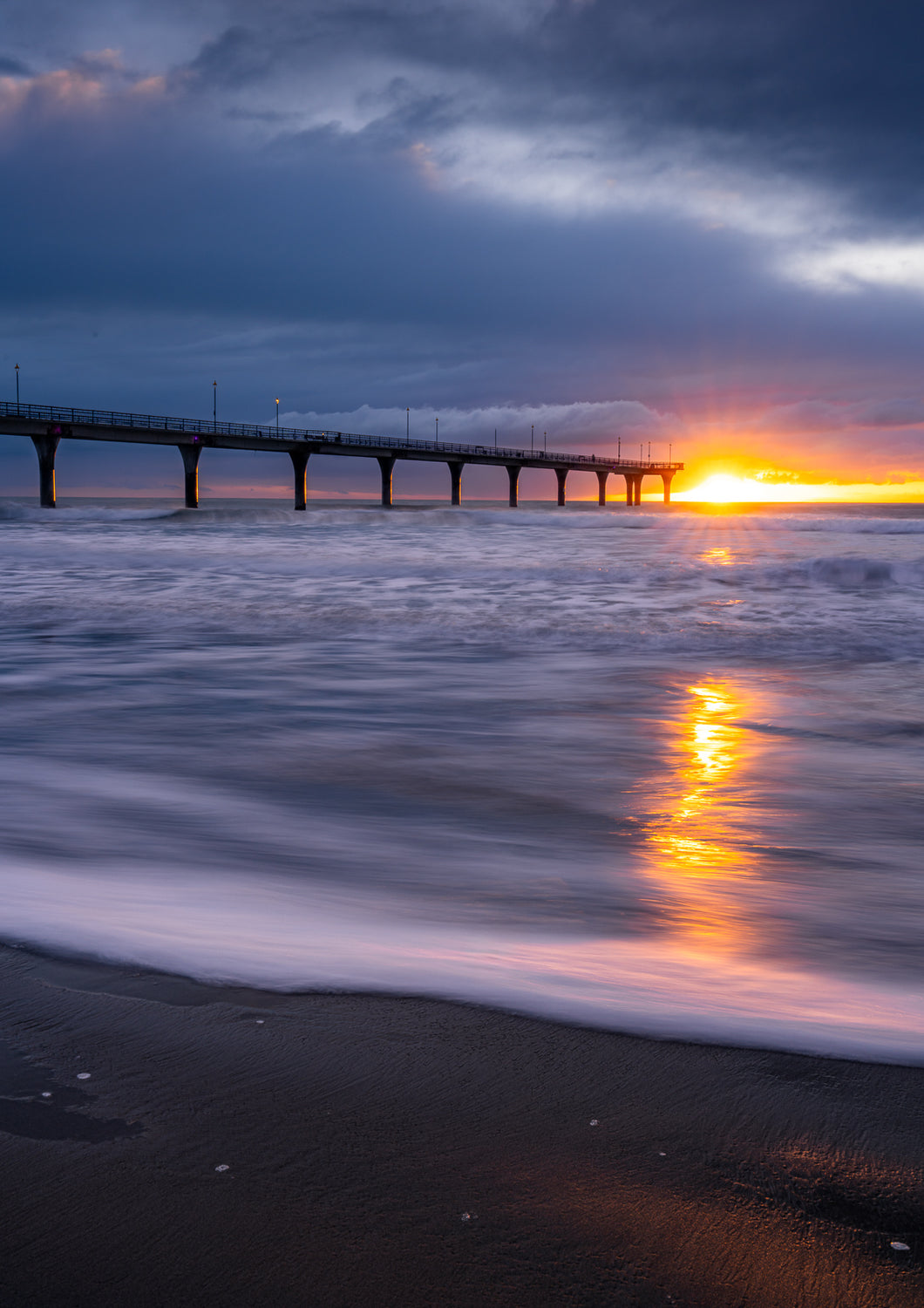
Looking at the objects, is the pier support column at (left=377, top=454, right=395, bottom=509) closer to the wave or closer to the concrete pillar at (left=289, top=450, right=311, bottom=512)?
the concrete pillar at (left=289, top=450, right=311, bottom=512)

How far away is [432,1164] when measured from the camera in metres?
2.19

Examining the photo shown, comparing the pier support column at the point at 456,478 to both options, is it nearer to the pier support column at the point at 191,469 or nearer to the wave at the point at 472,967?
the pier support column at the point at 191,469

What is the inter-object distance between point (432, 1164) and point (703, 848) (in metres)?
3.34

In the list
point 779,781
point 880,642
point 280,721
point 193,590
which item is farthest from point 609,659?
point 193,590

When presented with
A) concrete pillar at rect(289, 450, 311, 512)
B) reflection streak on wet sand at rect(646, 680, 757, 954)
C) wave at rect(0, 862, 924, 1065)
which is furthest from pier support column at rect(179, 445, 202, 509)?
wave at rect(0, 862, 924, 1065)

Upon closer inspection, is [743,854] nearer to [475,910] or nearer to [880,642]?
[475,910]

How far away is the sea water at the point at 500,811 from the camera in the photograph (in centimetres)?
340

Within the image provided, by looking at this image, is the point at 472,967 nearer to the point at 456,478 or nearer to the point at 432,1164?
the point at 432,1164

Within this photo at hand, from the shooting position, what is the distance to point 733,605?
60.0 feet

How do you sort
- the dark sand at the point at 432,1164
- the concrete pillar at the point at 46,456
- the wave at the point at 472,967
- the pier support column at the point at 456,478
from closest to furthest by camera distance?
1. the dark sand at the point at 432,1164
2. the wave at the point at 472,967
3. the concrete pillar at the point at 46,456
4. the pier support column at the point at 456,478

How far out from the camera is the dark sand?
6.05ft

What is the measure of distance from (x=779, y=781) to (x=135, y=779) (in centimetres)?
469

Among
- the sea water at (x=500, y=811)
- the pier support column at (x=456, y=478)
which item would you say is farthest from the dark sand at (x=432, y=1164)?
the pier support column at (x=456, y=478)

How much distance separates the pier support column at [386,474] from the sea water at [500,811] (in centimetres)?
9133
